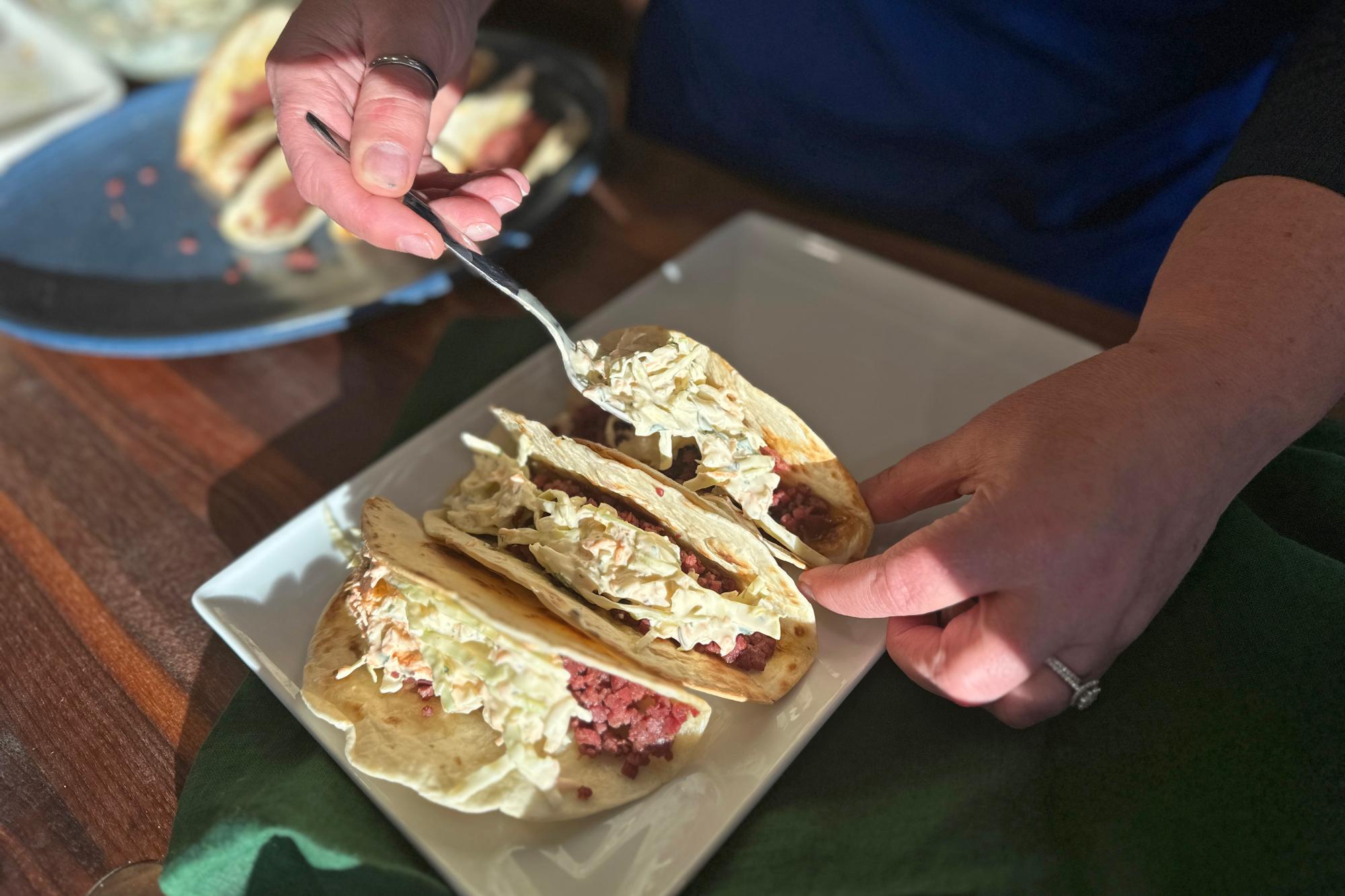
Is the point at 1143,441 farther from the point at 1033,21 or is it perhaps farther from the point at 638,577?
the point at 1033,21

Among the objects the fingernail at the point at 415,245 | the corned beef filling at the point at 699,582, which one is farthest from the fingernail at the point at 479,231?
the corned beef filling at the point at 699,582

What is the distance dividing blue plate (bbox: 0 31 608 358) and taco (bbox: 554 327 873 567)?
41.2 inches

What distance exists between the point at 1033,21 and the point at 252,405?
91.2 inches

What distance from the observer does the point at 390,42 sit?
1774 millimetres

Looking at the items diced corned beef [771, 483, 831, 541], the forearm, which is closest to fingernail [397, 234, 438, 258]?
Answer: diced corned beef [771, 483, 831, 541]

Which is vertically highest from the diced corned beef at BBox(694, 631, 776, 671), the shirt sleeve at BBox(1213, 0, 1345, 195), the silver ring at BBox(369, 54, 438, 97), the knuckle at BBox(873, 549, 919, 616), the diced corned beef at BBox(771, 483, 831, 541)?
the shirt sleeve at BBox(1213, 0, 1345, 195)

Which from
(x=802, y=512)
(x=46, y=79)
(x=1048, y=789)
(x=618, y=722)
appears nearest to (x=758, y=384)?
(x=802, y=512)

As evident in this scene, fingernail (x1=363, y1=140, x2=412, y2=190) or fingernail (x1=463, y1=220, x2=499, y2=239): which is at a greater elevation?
fingernail (x1=363, y1=140, x2=412, y2=190)

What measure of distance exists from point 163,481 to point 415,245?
1045 mm

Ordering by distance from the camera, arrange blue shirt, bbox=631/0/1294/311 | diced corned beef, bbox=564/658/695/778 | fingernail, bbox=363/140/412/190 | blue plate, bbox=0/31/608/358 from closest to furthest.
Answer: diced corned beef, bbox=564/658/695/778
fingernail, bbox=363/140/412/190
blue shirt, bbox=631/0/1294/311
blue plate, bbox=0/31/608/358

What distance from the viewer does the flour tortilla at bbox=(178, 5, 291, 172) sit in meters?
2.97

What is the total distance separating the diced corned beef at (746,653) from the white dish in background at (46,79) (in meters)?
3.22

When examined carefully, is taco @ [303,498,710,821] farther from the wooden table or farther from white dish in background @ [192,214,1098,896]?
the wooden table

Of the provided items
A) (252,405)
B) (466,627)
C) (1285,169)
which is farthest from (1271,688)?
(252,405)
